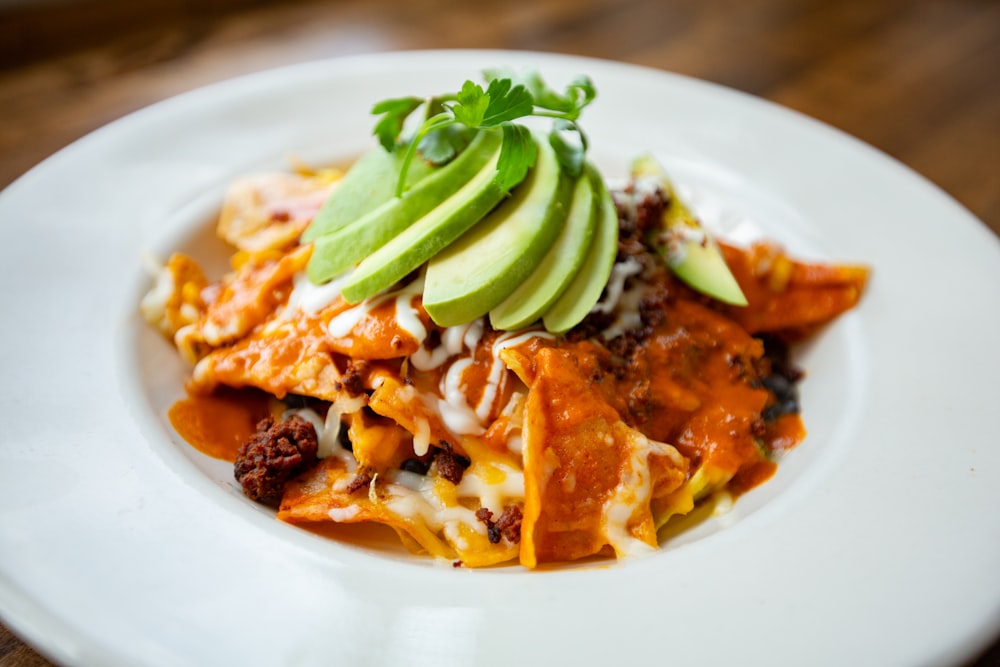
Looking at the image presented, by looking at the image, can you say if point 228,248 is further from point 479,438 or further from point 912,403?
point 912,403

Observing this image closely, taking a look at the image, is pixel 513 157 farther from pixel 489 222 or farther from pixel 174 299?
pixel 174 299

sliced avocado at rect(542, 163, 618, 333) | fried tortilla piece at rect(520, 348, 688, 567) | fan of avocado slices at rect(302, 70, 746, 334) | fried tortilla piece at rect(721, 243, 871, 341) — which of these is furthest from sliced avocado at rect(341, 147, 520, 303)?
fried tortilla piece at rect(721, 243, 871, 341)

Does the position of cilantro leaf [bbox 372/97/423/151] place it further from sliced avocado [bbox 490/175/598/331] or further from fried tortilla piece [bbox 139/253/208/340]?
fried tortilla piece [bbox 139/253/208/340]

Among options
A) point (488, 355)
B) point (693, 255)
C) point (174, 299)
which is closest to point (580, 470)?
point (488, 355)

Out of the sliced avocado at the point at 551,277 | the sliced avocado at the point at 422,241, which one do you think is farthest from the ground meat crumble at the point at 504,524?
the sliced avocado at the point at 422,241

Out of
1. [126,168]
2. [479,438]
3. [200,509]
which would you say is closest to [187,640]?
[200,509]
